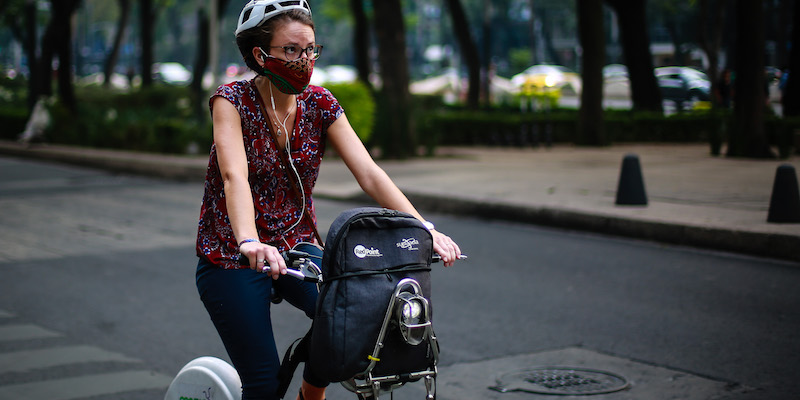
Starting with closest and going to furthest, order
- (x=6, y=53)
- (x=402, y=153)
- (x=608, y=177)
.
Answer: (x=608, y=177) < (x=402, y=153) < (x=6, y=53)

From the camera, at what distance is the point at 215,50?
68.3 ft

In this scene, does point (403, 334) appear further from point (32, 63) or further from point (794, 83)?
point (32, 63)

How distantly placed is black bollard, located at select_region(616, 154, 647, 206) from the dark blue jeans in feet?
26.4

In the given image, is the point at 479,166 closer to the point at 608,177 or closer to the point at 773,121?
the point at 608,177

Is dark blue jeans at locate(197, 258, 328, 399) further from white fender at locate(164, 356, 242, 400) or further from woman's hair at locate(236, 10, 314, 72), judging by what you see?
woman's hair at locate(236, 10, 314, 72)

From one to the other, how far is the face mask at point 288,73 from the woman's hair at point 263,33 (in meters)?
0.05

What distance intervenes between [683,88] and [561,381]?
1298 inches

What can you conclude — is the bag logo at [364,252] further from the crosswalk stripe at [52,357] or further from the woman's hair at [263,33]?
the crosswalk stripe at [52,357]

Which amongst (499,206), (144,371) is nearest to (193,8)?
(499,206)

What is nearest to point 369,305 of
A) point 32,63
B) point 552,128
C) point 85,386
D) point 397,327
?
point 397,327

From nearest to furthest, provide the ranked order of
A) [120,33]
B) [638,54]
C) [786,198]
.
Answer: [786,198] → [638,54] → [120,33]

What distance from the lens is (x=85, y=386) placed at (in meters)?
4.97

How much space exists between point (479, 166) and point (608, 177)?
→ 3003 mm

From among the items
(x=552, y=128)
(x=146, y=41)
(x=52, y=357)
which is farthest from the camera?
(x=146, y=41)
